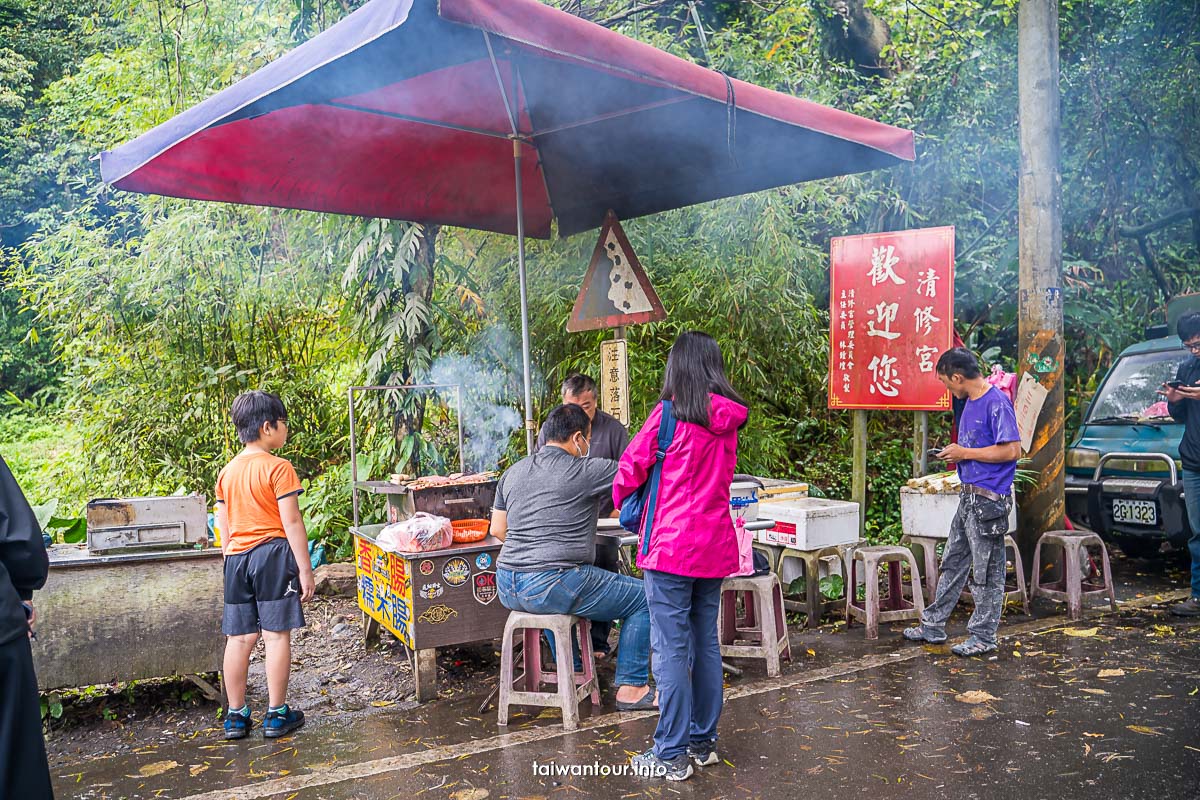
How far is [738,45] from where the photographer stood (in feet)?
28.6

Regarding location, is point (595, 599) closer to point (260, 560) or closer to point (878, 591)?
point (260, 560)

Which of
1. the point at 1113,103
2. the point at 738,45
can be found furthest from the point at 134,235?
the point at 1113,103

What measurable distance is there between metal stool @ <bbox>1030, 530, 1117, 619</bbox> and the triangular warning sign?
10.5ft

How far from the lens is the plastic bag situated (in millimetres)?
4465

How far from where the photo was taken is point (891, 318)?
630 cm

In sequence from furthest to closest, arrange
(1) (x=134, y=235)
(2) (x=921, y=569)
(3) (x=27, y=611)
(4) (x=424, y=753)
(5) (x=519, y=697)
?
(1) (x=134, y=235) → (2) (x=921, y=569) → (5) (x=519, y=697) → (4) (x=424, y=753) → (3) (x=27, y=611)

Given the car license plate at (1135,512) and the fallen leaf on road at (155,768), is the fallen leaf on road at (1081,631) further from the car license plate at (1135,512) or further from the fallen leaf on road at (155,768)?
the fallen leaf on road at (155,768)

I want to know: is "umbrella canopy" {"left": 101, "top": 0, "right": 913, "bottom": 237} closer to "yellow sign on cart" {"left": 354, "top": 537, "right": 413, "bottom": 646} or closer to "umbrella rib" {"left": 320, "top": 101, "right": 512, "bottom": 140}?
"umbrella rib" {"left": 320, "top": 101, "right": 512, "bottom": 140}

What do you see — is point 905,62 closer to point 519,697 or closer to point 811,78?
point 811,78

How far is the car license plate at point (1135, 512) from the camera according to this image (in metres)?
6.59

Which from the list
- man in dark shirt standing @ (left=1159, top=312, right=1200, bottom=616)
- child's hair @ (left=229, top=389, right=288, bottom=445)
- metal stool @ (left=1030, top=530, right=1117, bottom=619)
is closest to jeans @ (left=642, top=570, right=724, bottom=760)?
child's hair @ (left=229, top=389, right=288, bottom=445)

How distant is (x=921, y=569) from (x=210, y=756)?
5018 mm

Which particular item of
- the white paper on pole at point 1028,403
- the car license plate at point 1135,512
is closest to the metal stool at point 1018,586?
the white paper on pole at point 1028,403

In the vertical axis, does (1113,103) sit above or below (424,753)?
above
